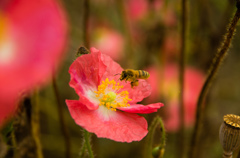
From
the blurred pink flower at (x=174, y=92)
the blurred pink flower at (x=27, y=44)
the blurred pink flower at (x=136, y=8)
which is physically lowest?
the blurred pink flower at (x=174, y=92)

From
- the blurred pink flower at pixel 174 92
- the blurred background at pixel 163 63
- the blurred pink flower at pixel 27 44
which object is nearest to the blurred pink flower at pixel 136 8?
the blurred background at pixel 163 63

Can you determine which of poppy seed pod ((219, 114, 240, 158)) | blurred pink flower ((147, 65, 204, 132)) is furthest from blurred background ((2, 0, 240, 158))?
poppy seed pod ((219, 114, 240, 158))

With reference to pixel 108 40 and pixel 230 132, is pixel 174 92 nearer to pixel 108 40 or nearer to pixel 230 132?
pixel 108 40

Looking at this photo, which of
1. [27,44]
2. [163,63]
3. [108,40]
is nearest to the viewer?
[27,44]

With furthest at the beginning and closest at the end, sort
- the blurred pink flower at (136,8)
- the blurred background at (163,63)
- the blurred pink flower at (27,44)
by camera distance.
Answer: the blurred pink flower at (136,8)
the blurred background at (163,63)
the blurred pink flower at (27,44)

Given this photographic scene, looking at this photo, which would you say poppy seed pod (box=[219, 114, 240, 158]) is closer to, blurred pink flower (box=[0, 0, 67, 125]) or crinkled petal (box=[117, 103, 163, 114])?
crinkled petal (box=[117, 103, 163, 114])

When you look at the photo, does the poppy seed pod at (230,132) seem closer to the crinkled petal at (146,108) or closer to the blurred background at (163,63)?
the crinkled petal at (146,108)

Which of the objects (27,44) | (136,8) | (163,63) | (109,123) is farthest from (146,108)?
(136,8)

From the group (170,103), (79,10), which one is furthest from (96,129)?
(79,10)
